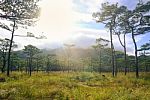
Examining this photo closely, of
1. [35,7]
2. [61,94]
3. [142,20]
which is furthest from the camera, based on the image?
[142,20]

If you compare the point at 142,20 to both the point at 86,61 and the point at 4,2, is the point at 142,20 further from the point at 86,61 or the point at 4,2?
the point at 86,61

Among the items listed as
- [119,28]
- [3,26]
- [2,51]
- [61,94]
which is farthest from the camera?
[2,51]

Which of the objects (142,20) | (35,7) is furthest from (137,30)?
(35,7)

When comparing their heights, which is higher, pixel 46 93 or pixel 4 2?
pixel 4 2

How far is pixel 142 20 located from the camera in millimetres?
34594

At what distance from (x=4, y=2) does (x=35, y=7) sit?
2622mm

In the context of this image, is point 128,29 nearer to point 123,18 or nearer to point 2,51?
point 123,18

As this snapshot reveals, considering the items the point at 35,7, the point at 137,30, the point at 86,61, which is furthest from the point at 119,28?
the point at 86,61

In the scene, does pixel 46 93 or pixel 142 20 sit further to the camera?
pixel 142 20

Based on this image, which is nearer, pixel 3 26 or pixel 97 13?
pixel 3 26

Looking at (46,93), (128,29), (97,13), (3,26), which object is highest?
(97,13)

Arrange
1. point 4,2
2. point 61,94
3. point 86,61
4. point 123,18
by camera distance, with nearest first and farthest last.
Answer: point 61,94 → point 4,2 → point 123,18 → point 86,61

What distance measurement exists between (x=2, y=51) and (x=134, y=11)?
3339 cm

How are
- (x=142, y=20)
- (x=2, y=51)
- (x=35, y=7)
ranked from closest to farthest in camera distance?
(x=35, y=7), (x=142, y=20), (x=2, y=51)
